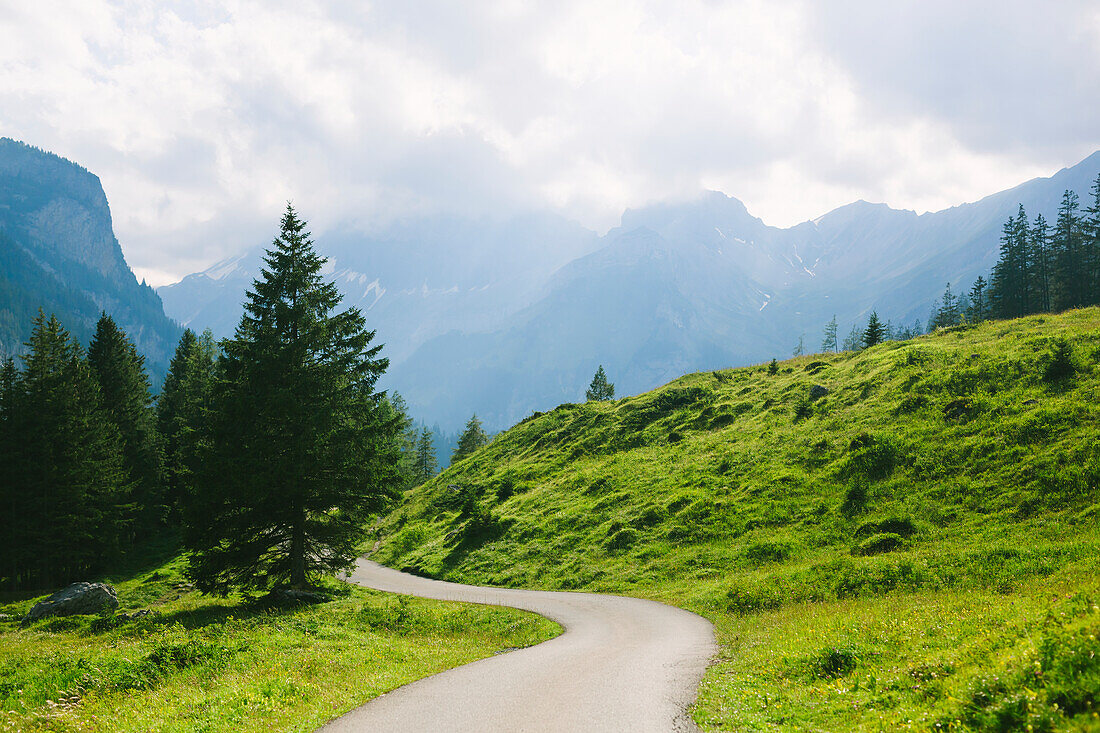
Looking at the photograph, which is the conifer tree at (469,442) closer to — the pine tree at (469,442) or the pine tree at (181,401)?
the pine tree at (469,442)

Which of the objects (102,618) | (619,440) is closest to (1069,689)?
(102,618)

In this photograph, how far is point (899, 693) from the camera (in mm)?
9234

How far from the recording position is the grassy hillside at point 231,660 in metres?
10.8

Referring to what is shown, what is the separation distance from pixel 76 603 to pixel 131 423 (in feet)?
139

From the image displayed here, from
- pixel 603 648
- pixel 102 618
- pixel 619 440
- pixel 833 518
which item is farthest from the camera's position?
pixel 619 440

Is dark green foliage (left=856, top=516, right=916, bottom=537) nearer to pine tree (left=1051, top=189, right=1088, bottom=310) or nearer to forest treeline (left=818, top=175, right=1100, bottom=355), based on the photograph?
forest treeline (left=818, top=175, right=1100, bottom=355)

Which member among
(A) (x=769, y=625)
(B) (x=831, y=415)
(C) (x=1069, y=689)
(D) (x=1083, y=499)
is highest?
(B) (x=831, y=415)

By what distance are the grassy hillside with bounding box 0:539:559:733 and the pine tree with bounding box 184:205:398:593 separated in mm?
2692

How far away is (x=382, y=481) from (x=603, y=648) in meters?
14.7

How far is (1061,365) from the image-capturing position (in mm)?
31891

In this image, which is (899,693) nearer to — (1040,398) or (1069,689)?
(1069,689)

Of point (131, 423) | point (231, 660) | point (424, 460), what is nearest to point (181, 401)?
point (131, 423)

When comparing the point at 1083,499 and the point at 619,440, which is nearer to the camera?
the point at 1083,499

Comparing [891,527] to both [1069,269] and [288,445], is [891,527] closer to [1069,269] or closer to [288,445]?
[288,445]
